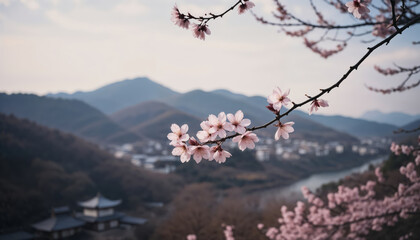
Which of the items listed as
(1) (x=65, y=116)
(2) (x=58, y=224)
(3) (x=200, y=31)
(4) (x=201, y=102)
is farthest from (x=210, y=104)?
(3) (x=200, y=31)

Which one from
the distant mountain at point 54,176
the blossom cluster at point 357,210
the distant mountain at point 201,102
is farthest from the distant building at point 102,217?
the distant mountain at point 201,102

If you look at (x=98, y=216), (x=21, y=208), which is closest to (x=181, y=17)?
(x=98, y=216)

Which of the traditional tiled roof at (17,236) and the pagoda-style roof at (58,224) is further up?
the pagoda-style roof at (58,224)

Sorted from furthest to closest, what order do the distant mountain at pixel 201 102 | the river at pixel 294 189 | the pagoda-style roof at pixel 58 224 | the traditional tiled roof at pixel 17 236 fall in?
1. the distant mountain at pixel 201 102
2. the river at pixel 294 189
3. the pagoda-style roof at pixel 58 224
4. the traditional tiled roof at pixel 17 236

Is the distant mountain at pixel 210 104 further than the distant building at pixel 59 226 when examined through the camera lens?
Yes

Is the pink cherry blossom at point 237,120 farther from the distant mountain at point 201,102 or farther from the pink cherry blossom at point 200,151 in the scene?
the distant mountain at point 201,102

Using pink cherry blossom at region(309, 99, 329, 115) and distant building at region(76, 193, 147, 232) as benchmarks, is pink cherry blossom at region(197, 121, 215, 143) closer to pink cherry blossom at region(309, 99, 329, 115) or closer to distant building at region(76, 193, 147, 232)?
pink cherry blossom at region(309, 99, 329, 115)

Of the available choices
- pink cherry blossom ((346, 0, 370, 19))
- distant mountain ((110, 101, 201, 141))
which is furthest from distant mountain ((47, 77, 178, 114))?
pink cherry blossom ((346, 0, 370, 19))
